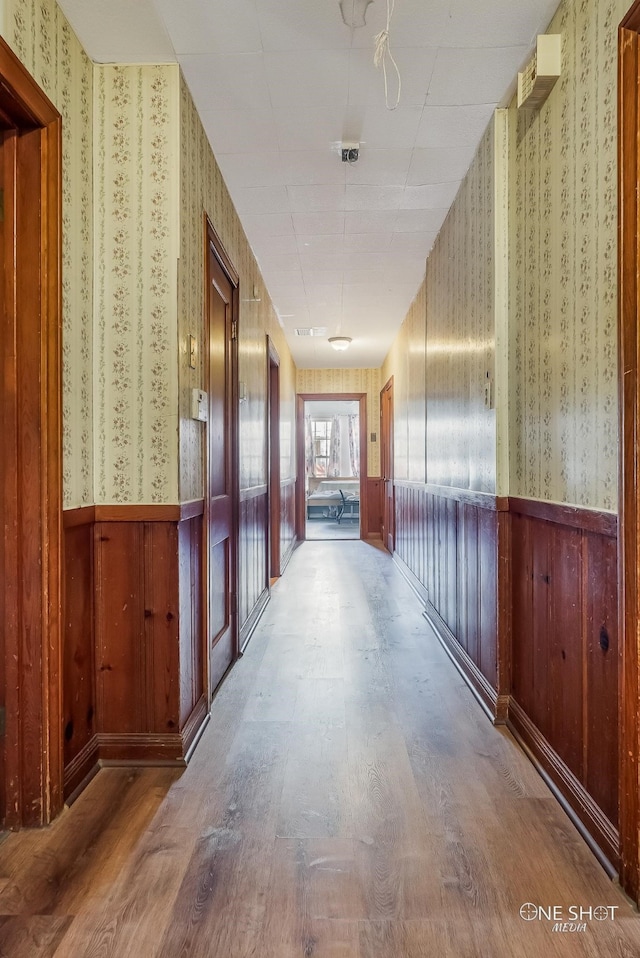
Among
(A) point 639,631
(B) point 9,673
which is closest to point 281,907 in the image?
(B) point 9,673

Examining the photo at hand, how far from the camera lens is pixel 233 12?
1.67 m

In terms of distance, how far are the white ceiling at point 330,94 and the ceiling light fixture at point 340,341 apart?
2.31 metres

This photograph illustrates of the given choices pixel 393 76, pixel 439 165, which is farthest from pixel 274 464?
pixel 393 76

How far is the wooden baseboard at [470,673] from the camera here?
2179 millimetres

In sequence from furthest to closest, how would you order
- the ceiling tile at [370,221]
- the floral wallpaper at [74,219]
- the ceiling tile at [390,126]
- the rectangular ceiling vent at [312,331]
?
the rectangular ceiling vent at [312,331] → the ceiling tile at [370,221] → the ceiling tile at [390,126] → the floral wallpaper at [74,219]

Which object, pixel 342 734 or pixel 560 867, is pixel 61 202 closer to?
pixel 342 734

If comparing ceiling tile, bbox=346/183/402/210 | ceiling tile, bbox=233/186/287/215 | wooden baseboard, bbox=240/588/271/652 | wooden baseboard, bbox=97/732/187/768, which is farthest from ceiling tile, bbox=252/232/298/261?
wooden baseboard, bbox=97/732/187/768

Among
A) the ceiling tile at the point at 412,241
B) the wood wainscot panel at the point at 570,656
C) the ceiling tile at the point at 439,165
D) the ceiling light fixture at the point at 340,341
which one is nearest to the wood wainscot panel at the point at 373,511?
the ceiling light fixture at the point at 340,341

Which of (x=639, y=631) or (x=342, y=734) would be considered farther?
(x=342, y=734)

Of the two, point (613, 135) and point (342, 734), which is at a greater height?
point (613, 135)

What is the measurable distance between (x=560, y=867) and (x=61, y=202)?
2345mm

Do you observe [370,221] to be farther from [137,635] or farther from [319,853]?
[319,853]

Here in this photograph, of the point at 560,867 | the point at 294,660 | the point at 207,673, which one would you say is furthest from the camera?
the point at 294,660

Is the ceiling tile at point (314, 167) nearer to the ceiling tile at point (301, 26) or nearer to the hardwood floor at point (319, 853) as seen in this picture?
the ceiling tile at point (301, 26)
